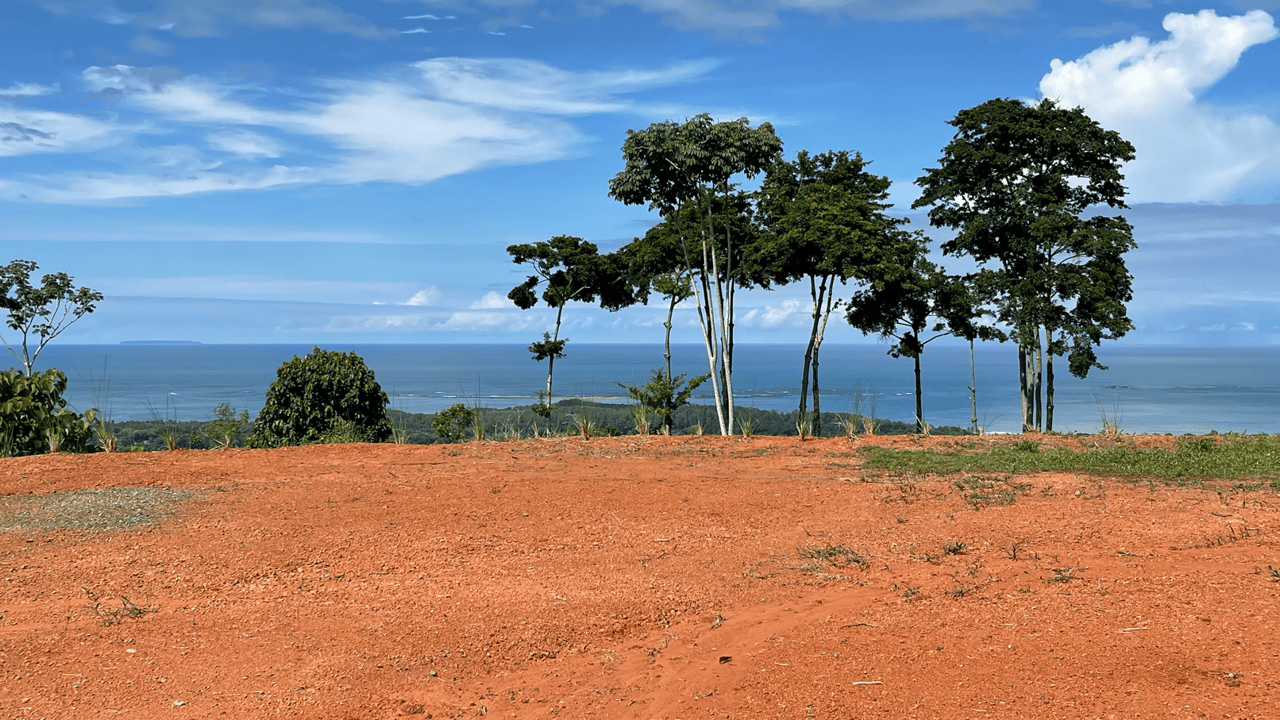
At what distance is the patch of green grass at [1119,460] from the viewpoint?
972 centimetres

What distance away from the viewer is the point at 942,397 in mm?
105688

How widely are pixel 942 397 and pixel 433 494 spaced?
104389 mm

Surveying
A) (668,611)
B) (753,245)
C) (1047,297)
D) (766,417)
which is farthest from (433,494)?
(766,417)

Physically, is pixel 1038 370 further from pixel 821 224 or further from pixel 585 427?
pixel 585 427

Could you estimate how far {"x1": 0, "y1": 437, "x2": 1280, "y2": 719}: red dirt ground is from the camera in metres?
4.39

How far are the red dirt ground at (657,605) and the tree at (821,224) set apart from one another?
1562 cm

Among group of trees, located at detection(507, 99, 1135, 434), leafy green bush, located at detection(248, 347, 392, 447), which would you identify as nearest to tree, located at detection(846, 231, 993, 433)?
group of trees, located at detection(507, 99, 1135, 434)

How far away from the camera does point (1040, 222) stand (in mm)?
24688

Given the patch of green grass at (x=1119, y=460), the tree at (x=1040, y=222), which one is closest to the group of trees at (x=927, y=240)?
the tree at (x=1040, y=222)

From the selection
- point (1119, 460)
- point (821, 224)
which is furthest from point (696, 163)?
point (1119, 460)

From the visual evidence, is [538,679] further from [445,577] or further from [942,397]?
[942,397]

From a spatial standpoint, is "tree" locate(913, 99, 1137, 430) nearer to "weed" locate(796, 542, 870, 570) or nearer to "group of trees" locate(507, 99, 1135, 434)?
"group of trees" locate(507, 99, 1135, 434)

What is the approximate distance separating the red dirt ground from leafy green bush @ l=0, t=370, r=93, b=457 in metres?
5.51

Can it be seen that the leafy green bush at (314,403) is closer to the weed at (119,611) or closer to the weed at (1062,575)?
the weed at (119,611)
